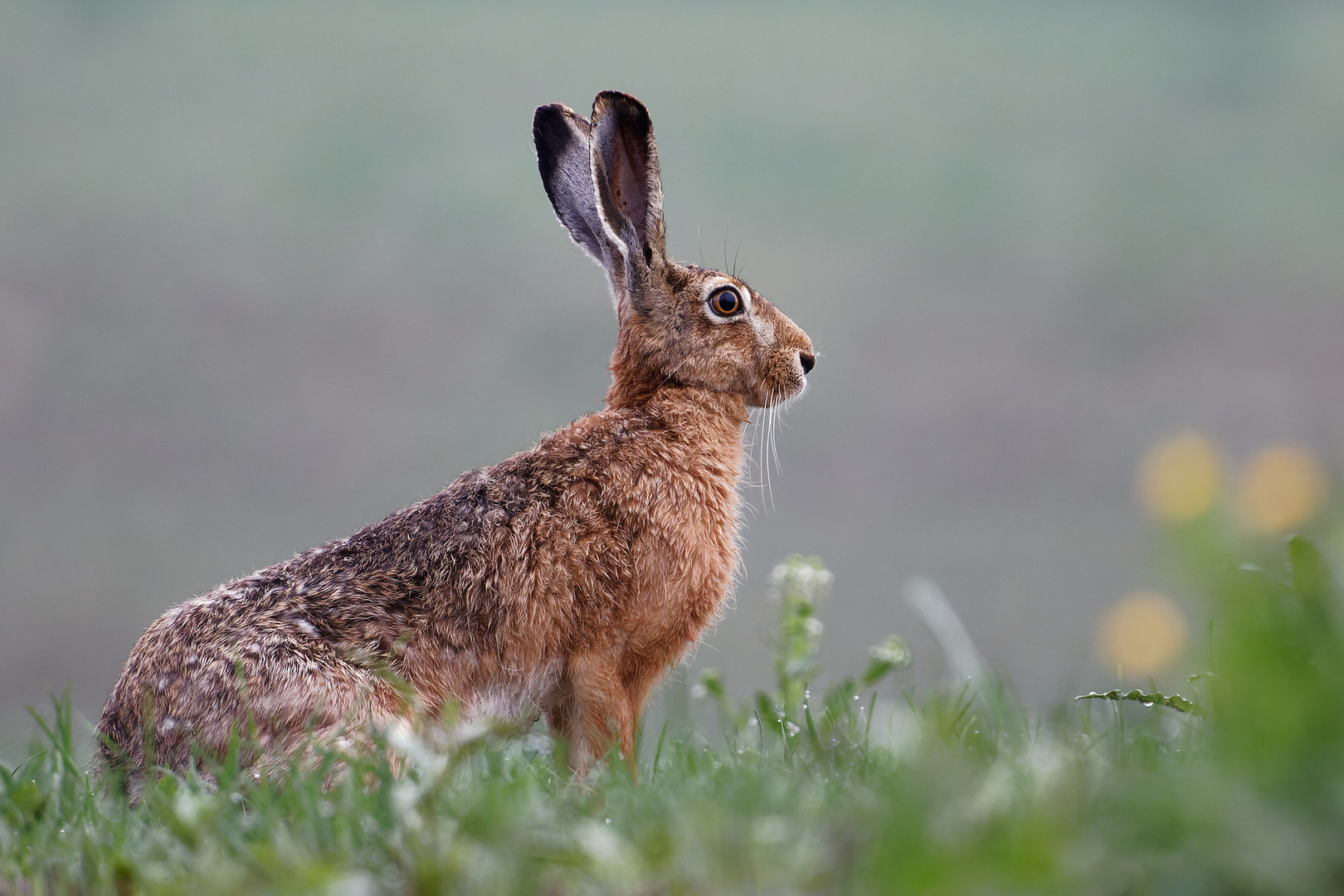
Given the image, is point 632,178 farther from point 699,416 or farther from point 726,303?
point 699,416

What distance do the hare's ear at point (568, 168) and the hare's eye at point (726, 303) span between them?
25.0 inches

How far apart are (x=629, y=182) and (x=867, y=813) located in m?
4.32

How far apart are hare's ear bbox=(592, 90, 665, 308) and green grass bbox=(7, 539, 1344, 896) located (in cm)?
305

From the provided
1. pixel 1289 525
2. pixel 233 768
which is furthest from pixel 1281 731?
pixel 233 768

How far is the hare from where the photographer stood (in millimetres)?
4250

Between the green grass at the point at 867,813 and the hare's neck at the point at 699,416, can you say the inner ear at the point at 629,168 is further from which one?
the green grass at the point at 867,813

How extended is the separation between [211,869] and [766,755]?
1.91 meters

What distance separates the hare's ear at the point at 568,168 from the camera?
5.96 m

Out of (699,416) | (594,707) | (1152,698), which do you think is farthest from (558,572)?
(1152,698)

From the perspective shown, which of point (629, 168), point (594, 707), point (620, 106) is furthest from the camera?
point (629, 168)

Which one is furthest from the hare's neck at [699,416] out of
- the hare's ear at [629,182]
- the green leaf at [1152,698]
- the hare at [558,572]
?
the green leaf at [1152,698]

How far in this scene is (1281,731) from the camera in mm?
1708

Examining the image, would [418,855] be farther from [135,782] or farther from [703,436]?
[703,436]

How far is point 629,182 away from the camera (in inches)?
234
